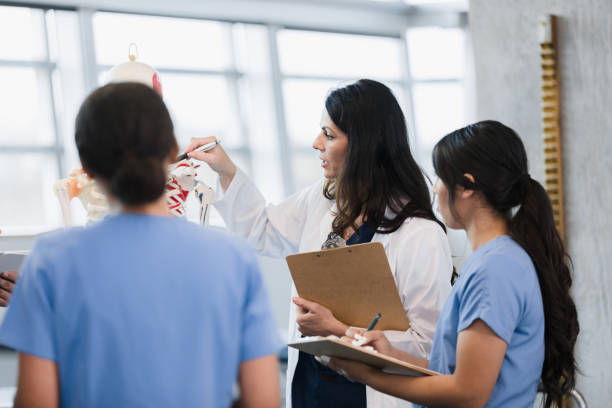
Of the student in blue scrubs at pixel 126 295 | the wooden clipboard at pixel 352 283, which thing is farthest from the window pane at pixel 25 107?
the student in blue scrubs at pixel 126 295

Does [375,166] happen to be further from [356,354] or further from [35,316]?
[35,316]

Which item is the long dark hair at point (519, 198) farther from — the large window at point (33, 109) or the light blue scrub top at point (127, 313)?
the large window at point (33, 109)

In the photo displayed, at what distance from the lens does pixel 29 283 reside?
A: 3.40 feet

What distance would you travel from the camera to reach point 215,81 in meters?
7.31

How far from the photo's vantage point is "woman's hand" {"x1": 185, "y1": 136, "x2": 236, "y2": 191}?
2.18m

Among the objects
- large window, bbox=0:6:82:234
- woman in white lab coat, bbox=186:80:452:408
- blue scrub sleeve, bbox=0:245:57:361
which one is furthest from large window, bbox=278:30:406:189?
blue scrub sleeve, bbox=0:245:57:361

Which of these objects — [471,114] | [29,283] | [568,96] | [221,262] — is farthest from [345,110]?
[471,114]

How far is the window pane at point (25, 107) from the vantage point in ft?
21.2

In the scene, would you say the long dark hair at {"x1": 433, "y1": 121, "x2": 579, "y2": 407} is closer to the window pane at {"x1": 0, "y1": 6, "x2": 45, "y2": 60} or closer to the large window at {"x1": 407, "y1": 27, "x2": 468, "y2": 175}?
the window pane at {"x1": 0, "y1": 6, "x2": 45, "y2": 60}

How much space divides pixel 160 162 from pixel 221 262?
6.9 inches

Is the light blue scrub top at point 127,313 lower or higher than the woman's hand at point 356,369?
higher

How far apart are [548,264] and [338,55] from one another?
6.58 m

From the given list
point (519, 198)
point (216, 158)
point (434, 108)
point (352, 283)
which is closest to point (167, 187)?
point (216, 158)

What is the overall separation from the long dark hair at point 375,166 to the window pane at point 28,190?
5016 millimetres
